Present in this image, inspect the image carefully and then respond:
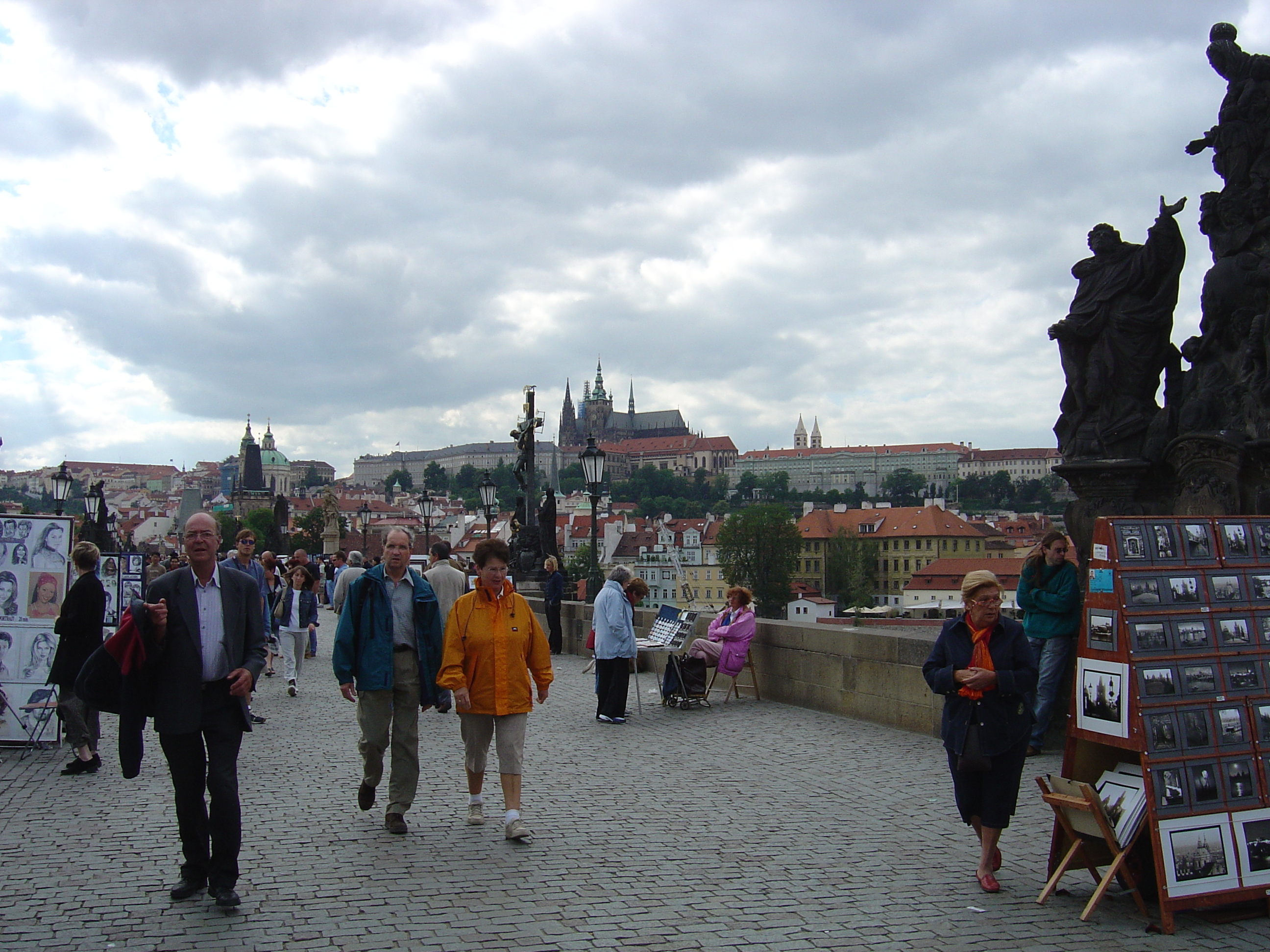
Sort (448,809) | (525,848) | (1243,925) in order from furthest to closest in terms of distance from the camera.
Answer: (448,809)
(525,848)
(1243,925)

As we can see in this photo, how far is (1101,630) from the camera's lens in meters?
4.75

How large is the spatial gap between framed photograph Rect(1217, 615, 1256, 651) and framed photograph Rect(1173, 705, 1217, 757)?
298 millimetres

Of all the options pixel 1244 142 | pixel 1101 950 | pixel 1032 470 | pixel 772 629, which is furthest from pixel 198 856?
pixel 1032 470

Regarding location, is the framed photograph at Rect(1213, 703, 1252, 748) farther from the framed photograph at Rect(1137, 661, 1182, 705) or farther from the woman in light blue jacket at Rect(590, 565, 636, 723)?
the woman in light blue jacket at Rect(590, 565, 636, 723)

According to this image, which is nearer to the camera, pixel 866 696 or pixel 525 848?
pixel 525 848

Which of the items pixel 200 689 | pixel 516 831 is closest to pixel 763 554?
pixel 516 831

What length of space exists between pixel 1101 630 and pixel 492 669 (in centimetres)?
301

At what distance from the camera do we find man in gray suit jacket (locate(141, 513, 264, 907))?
4848 millimetres

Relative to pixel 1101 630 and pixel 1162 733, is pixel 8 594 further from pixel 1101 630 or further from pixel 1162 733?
pixel 1162 733

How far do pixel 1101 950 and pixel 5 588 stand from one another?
330 inches

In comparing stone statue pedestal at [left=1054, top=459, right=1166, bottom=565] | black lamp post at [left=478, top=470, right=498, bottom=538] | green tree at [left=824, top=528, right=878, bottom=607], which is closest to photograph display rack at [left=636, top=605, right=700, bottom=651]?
stone statue pedestal at [left=1054, top=459, right=1166, bottom=565]

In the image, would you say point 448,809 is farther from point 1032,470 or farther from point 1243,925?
point 1032,470

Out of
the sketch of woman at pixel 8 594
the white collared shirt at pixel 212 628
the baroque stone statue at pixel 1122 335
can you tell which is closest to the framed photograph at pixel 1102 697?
the white collared shirt at pixel 212 628

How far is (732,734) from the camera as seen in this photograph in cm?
945
